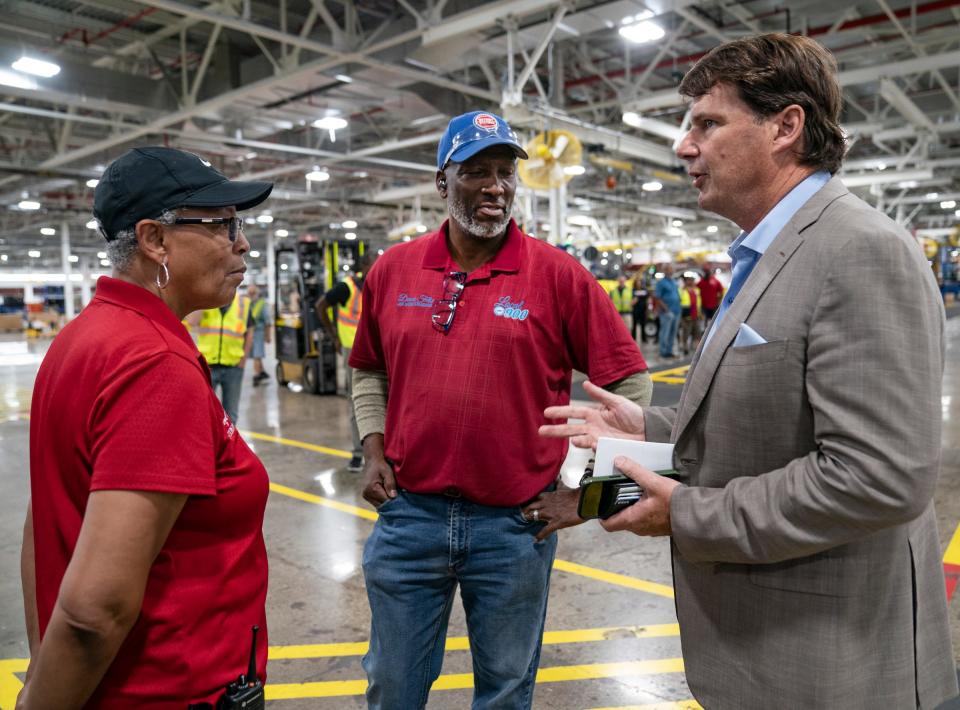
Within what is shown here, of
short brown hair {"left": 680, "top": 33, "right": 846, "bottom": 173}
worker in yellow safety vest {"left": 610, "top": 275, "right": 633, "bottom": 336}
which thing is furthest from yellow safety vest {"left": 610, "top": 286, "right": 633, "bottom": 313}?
short brown hair {"left": 680, "top": 33, "right": 846, "bottom": 173}

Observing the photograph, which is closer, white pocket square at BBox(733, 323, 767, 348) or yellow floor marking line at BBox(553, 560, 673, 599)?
white pocket square at BBox(733, 323, 767, 348)

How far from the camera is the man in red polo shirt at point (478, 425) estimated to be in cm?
183

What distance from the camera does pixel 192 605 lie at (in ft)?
4.05

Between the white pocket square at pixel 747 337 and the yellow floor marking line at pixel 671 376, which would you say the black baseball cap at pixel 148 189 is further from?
the yellow floor marking line at pixel 671 376

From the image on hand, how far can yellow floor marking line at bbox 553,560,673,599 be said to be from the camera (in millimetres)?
3736

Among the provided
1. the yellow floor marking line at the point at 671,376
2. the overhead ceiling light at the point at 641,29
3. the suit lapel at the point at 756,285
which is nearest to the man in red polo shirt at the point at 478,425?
the suit lapel at the point at 756,285

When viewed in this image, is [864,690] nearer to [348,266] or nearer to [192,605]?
[192,605]

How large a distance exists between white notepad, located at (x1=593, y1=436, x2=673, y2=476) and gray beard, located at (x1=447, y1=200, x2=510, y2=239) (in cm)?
81

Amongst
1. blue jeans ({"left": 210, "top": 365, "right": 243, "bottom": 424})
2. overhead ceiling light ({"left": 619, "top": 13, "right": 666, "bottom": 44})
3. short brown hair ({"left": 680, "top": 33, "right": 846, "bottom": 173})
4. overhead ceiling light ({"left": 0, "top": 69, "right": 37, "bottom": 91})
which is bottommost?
blue jeans ({"left": 210, "top": 365, "right": 243, "bottom": 424})

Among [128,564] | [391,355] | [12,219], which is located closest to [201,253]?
[128,564]

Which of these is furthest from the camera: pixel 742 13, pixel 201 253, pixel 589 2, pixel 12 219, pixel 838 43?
pixel 12 219

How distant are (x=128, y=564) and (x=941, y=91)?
16164 millimetres

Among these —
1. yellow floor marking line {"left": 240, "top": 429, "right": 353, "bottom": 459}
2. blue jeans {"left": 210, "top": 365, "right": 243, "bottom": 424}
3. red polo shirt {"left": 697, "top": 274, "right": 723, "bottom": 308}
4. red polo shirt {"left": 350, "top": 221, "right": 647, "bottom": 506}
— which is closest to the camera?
red polo shirt {"left": 350, "top": 221, "right": 647, "bottom": 506}

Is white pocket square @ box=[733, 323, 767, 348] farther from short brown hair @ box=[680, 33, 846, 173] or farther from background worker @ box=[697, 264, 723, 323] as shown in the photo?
background worker @ box=[697, 264, 723, 323]
